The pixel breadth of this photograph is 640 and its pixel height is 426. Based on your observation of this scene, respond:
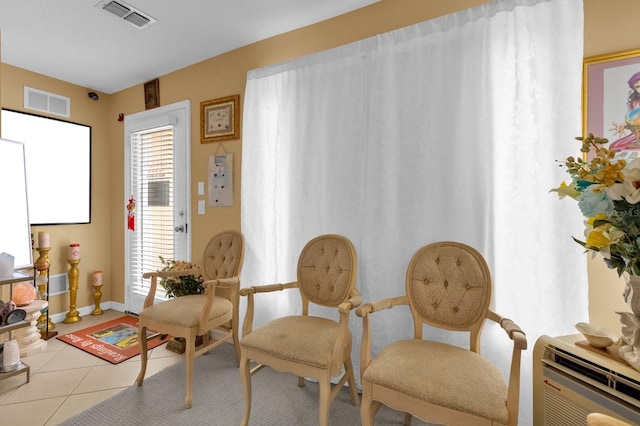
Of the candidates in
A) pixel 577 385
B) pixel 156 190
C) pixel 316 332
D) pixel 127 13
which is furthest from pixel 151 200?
pixel 577 385

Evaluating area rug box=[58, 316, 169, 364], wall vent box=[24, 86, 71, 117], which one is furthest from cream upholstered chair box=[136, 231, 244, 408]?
wall vent box=[24, 86, 71, 117]

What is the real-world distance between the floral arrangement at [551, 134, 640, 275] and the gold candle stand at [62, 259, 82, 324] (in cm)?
454

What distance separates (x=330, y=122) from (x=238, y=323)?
70.8 inches

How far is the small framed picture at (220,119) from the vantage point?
2934mm

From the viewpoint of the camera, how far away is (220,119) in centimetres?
303

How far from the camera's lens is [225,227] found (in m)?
3.02

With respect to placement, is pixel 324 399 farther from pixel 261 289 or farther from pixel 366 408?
pixel 261 289

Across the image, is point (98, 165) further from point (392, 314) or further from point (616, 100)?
point (616, 100)

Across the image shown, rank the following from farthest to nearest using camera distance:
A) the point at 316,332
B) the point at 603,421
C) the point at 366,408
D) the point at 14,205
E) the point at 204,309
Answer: the point at 14,205 → the point at 204,309 → the point at 316,332 → the point at 366,408 → the point at 603,421

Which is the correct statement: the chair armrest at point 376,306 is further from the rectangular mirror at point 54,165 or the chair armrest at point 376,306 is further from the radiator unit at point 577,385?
the rectangular mirror at point 54,165

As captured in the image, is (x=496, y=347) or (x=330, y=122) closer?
(x=496, y=347)

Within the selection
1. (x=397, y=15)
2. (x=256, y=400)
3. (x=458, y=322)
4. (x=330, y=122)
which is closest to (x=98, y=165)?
(x=330, y=122)

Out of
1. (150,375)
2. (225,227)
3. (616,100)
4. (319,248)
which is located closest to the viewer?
(616,100)

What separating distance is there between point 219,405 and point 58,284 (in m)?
2.84
